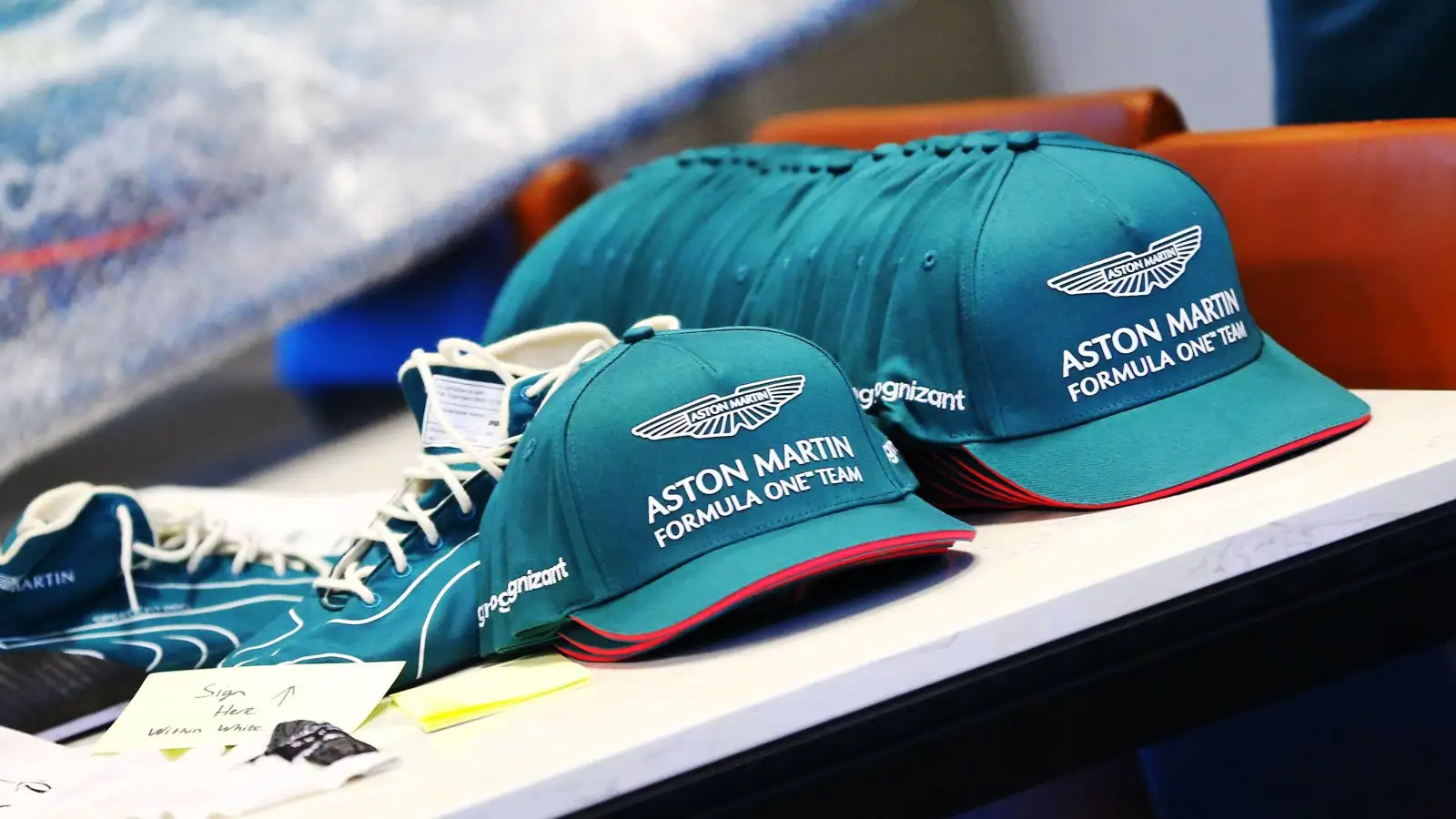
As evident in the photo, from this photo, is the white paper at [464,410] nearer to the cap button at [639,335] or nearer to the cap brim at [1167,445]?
the cap button at [639,335]

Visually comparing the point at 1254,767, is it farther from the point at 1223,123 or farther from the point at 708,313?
the point at 1223,123

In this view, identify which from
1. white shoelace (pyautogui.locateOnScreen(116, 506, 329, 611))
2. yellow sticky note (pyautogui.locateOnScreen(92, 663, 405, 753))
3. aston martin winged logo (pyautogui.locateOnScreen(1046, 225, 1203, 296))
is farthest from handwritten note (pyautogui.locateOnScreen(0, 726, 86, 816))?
aston martin winged logo (pyautogui.locateOnScreen(1046, 225, 1203, 296))

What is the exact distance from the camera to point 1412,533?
69 centimetres

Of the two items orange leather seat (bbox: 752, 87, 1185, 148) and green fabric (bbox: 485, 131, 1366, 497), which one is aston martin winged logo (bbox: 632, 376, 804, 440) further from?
orange leather seat (bbox: 752, 87, 1185, 148)

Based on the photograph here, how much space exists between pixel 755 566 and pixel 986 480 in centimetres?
20

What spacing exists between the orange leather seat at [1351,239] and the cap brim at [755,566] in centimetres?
39

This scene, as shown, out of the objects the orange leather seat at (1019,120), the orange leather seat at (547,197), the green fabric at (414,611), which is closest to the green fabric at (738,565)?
the green fabric at (414,611)

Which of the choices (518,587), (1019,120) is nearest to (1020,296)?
(518,587)

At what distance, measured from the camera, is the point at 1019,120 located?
1.25m

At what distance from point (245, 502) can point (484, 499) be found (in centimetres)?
37

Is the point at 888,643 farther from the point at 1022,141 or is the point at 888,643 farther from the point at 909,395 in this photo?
the point at 1022,141

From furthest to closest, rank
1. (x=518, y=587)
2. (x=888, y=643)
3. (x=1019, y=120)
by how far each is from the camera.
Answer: (x=1019, y=120), (x=518, y=587), (x=888, y=643)

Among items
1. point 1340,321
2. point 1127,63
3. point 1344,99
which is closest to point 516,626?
point 1340,321

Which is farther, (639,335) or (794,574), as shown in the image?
(639,335)
